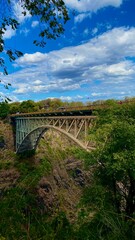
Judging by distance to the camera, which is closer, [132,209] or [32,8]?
[32,8]

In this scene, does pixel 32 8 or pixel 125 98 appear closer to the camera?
Answer: pixel 32 8

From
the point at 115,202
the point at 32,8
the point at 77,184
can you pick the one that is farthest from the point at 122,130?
the point at 77,184

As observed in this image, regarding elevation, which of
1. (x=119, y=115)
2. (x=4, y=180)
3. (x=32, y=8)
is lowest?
(x=4, y=180)

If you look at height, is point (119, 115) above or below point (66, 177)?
above

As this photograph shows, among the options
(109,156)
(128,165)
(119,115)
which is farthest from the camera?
(119,115)

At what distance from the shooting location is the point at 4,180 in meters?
42.9

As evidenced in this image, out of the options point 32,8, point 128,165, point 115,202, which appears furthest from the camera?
point 115,202

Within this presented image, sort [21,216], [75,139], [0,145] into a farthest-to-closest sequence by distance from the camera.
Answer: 1. [0,145]
2. [75,139]
3. [21,216]

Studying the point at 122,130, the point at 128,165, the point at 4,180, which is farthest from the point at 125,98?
the point at 4,180

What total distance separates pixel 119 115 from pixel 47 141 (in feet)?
143

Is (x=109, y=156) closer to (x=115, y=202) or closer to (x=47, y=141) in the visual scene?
(x=115, y=202)

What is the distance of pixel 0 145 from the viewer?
63.4 m

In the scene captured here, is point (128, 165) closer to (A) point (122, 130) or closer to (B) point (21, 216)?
(A) point (122, 130)

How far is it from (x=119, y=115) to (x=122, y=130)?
2484 mm
